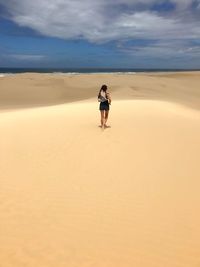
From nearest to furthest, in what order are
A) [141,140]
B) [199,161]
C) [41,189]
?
[41,189] → [199,161] → [141,140]

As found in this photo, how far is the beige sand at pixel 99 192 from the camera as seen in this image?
5.00m

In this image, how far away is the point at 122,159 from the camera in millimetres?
9336

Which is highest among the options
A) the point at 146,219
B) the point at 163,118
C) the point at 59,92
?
the point at 146,219

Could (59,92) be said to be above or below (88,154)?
below

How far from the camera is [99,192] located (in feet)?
23.1

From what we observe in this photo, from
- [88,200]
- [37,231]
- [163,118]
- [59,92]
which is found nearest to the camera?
[37,231]

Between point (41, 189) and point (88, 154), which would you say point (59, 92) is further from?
point (41, 189)

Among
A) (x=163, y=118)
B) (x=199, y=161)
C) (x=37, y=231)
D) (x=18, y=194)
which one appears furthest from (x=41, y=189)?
(x=163, y=118)

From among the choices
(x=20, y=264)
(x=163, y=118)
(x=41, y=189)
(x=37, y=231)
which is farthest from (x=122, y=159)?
(x=163, y=118)

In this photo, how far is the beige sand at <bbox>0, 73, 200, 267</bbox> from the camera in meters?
5.00

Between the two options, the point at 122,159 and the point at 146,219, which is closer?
the point at 146,219

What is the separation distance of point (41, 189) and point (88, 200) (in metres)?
1.07

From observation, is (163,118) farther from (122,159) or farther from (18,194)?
(18,194)

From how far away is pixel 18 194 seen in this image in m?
6.86
